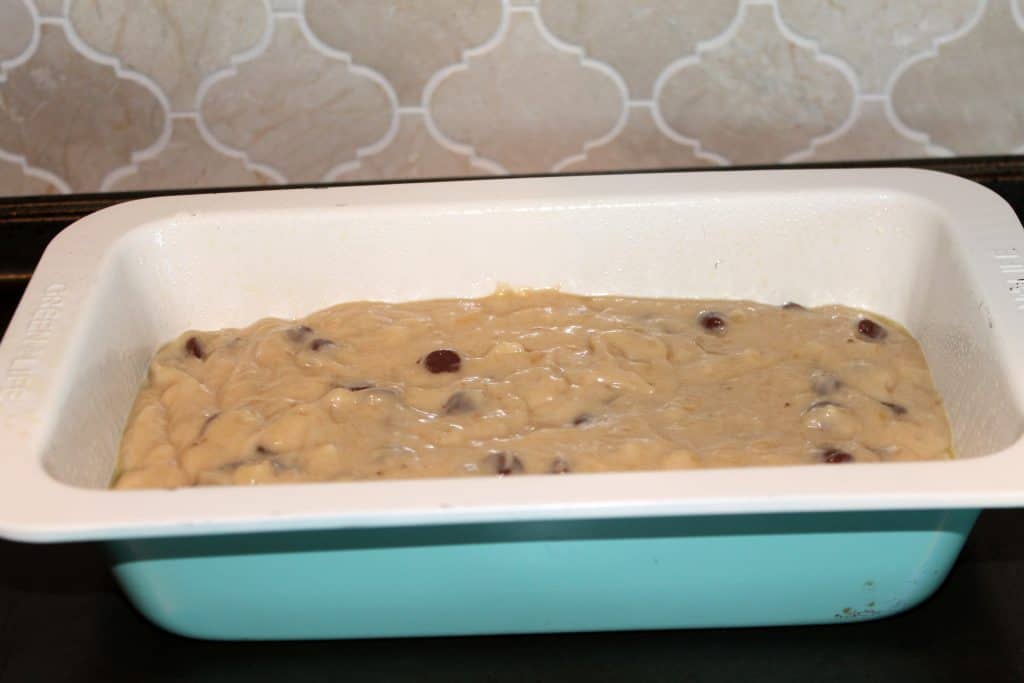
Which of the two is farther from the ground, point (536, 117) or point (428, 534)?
point (536, 117)

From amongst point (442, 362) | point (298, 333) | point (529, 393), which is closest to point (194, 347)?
point (298, 333)

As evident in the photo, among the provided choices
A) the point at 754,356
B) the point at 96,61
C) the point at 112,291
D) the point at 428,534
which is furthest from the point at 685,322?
the point at 96,61

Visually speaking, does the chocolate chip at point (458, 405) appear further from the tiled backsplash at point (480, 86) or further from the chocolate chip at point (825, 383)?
the tiled backsplash at point (480, 86)

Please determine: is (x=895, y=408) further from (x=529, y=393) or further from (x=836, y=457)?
(x=529, y=393)

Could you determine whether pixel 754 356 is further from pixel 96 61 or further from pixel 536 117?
pixel 96 61

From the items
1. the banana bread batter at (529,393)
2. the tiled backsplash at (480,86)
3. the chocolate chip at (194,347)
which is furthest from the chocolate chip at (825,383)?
the chocolate chip at (194,347)

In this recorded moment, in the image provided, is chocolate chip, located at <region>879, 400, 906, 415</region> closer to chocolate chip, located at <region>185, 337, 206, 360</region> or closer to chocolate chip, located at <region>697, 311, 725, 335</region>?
chocolate chip, located at <region>697, 311, 725, 335</region>

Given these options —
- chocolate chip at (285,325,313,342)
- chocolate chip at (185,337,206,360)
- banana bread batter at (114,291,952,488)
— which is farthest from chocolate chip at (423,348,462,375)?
chocolate chip at (185,337,206,360)
